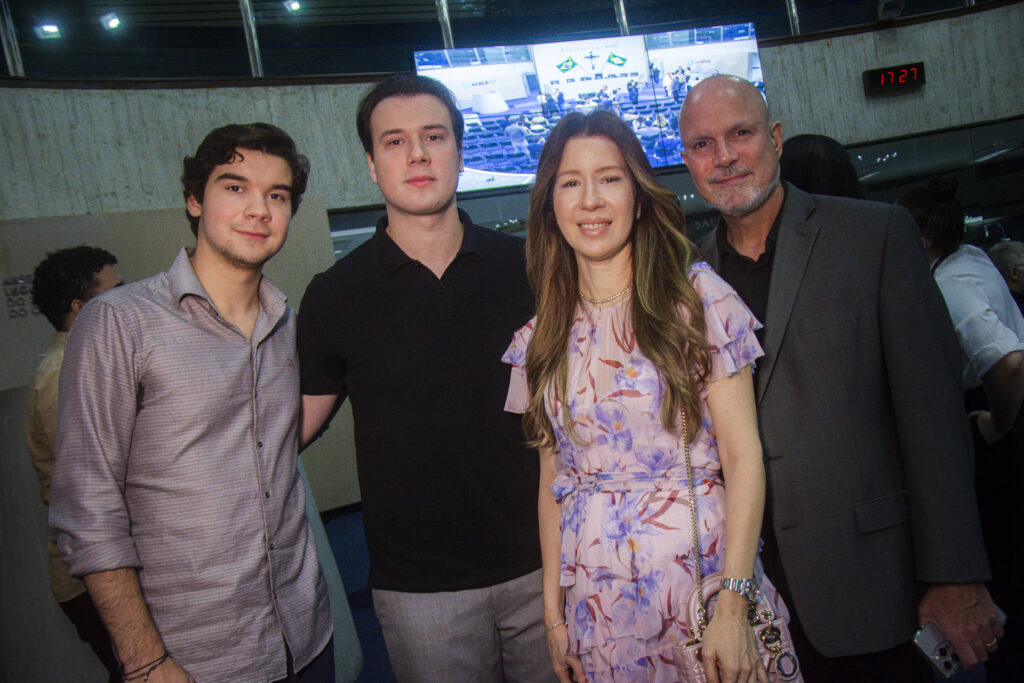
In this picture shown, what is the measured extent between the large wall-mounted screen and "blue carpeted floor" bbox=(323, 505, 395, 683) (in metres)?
2.88

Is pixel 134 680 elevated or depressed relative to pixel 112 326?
depressed

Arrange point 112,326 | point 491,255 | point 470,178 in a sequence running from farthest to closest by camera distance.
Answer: point 470,178 < point 491,255 < point 112,326

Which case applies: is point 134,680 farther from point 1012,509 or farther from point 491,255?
point 1012,509

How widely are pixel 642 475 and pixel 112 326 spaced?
1194 millimetres

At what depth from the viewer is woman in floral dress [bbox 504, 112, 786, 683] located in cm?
128

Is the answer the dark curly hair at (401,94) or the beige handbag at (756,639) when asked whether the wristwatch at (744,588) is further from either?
the dark curly hair at (401,94)

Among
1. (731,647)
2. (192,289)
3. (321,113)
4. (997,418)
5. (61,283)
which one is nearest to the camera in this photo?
(731,647)

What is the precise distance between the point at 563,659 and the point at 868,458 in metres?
0.81

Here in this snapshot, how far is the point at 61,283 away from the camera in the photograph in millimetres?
2682

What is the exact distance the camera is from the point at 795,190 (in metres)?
1.71

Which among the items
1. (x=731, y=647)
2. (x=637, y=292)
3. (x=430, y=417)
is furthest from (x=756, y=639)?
(x=430, y=417)

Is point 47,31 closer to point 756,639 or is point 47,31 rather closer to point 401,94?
point 401,94

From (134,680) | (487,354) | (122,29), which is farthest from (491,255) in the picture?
(122,29)

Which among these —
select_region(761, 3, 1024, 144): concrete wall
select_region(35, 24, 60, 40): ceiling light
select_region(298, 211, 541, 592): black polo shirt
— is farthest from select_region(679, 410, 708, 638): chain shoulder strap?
select_region(761, 3, 1024, 144): concrete wall
